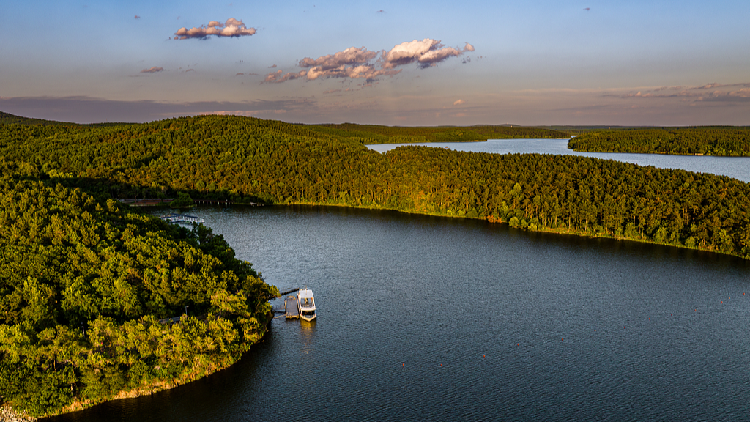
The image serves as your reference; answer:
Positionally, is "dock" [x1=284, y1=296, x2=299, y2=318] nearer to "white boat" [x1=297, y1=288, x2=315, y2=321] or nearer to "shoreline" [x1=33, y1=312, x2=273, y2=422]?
"white boat" [x1=297, y1=288, x2=315, y2=321]

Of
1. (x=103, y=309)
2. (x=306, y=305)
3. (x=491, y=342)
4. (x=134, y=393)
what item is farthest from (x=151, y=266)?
(x=491, y=342)

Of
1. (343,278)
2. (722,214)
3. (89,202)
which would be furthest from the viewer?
(722,214)

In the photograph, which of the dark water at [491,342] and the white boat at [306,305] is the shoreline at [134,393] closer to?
the dark water at [491,342]

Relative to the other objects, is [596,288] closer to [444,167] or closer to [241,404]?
[241,404]

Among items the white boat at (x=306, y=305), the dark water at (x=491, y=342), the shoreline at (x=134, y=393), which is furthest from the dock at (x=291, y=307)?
the shoreline at (x=134, y=393)

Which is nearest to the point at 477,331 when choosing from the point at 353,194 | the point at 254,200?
the point at 353,194

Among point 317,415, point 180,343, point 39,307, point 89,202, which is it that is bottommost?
point 317,415

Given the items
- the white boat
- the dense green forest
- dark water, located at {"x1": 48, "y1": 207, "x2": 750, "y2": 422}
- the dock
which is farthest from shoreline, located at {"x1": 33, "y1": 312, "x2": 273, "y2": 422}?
the dock
